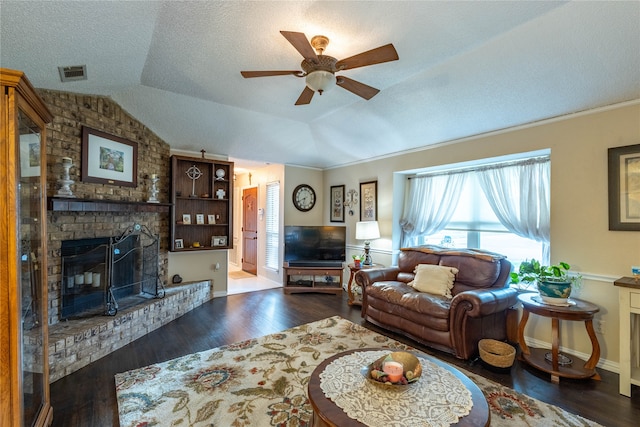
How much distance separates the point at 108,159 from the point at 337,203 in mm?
3966

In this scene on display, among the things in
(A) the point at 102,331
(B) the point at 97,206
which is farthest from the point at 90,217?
(A) the point at 102,331

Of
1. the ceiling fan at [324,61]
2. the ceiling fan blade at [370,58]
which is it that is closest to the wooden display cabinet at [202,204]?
the ceiling fan at [324,61]

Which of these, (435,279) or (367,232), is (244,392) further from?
(367,232)

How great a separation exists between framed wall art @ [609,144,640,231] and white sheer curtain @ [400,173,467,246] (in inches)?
65.3

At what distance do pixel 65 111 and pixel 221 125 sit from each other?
183 cm

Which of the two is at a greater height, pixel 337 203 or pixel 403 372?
pixel 337 203

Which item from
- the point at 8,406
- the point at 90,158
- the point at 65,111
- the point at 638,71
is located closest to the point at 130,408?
the point at 8,406

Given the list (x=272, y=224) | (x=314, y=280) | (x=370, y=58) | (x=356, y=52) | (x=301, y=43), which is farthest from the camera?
(x=272, y=224)

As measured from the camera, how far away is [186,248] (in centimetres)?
465

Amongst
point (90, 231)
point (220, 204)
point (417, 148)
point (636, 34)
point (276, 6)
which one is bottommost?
point (90, 231)

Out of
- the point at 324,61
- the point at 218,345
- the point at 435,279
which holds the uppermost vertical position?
the point at 324,61

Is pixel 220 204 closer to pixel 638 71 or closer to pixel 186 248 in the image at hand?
pixel 186 248

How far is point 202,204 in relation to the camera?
5137 mm

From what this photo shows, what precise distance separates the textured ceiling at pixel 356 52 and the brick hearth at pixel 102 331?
94.6 inches
